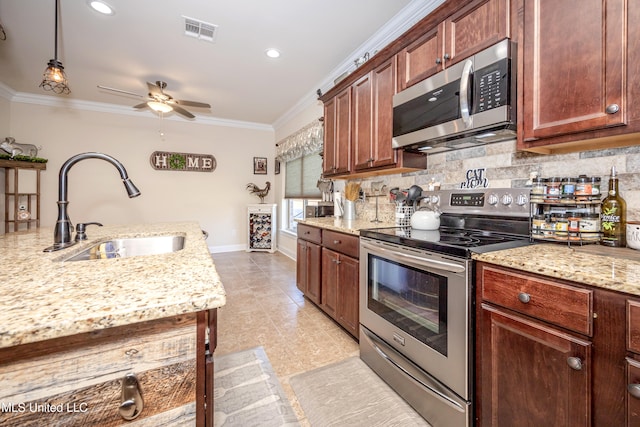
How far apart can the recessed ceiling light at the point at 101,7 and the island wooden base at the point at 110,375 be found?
301 cm

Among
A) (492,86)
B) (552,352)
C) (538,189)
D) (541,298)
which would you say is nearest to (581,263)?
(541,298)

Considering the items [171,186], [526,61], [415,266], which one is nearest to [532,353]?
[415,266]

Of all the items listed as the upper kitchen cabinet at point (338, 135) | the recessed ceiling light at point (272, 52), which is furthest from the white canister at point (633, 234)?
the recessed ceiling light at point (272, 52)

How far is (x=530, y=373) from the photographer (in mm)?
1050

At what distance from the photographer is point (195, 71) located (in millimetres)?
3551

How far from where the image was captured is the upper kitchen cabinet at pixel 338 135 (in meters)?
2.74

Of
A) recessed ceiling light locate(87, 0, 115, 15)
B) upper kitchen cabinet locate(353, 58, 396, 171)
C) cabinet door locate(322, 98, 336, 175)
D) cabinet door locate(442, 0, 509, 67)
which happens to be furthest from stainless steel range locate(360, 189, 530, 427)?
recessed ceiling light locate(87, 0, 115, 15)

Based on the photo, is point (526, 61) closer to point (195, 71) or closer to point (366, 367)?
point (366, 367)

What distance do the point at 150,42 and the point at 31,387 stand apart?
3442mm

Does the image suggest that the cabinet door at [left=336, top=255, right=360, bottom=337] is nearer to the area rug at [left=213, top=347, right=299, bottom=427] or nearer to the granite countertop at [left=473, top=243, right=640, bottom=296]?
the area rug at [left=213, top=347, right=299, bottom=427]

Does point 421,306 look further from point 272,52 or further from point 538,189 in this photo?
point 272,52

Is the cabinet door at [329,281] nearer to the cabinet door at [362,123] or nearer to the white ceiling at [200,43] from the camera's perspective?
the cabinet door at [362,123]

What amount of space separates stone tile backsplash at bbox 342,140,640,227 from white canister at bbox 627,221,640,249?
12 centimetres

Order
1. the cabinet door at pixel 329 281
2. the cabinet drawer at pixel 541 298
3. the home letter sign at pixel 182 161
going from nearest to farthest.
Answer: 1. the cabinet drawer at pixel 541 298
2. the cabinet door at pixel 329 281
3. the home letter sign at pixel 182 161
